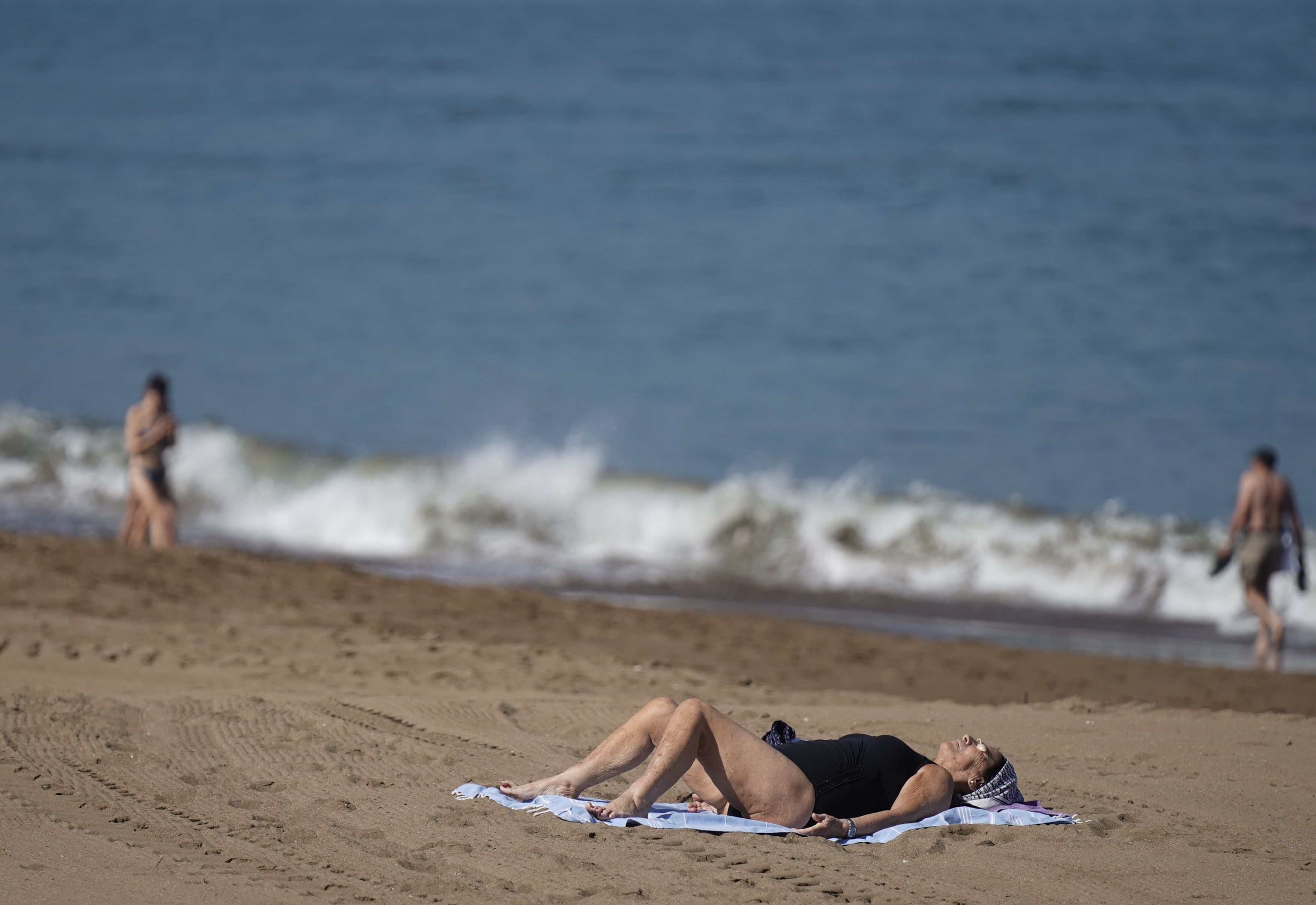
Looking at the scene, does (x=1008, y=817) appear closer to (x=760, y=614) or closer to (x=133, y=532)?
(x=760, y=614)

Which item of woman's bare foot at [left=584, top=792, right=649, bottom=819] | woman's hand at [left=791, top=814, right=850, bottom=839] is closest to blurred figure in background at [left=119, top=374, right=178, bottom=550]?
woman's bare foot at [left=584, top=792, right=649, bottom=819]

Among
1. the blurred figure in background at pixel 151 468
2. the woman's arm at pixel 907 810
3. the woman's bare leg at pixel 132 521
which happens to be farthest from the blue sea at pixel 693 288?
the woman's arm at pixel 907 810

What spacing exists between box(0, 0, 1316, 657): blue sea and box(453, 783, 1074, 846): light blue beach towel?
7690mm

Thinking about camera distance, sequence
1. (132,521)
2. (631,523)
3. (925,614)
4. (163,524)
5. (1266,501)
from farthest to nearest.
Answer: (631,523), (925,614), (132,521), (163,524), (1266,501)

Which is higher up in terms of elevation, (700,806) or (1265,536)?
(1265,536)

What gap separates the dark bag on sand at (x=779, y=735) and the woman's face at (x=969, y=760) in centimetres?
74

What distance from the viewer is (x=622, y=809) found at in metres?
5.31

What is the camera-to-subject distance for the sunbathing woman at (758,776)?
538 centimetres

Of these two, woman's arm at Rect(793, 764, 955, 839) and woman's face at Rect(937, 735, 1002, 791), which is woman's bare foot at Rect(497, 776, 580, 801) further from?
woman's face at Rect(937, 735, 1002, 791)

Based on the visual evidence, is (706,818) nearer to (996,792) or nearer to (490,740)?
(996,792)

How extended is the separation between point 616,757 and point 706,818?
0.45 metres

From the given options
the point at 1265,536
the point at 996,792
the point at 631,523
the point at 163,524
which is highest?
the point at 1265,536

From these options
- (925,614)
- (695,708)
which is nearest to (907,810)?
(695,708)

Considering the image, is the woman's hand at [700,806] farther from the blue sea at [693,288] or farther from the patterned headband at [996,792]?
the blue sea at [693,288]
